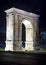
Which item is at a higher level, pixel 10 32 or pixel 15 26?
pixel 15 26

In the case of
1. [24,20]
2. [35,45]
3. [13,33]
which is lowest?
[35,45]

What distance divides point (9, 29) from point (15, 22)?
4.06 ft

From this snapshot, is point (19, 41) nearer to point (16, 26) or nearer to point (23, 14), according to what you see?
point (16, 26)

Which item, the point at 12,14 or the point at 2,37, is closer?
the point at 12,14

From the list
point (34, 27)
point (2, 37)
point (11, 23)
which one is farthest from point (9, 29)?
point (2, 37)

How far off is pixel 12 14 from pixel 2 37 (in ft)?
93.4

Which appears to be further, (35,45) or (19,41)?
(35,45)

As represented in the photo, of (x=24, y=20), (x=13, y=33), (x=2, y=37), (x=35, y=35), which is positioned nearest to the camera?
(x=13, y=33)

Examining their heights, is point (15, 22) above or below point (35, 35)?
above

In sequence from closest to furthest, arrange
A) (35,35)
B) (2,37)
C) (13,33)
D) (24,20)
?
(13,33), (24,20), (35,35), (2,37)

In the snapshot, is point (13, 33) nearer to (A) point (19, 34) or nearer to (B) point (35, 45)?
(A) point (19, 34)

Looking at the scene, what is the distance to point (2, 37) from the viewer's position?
176 feet

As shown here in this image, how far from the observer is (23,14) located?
2678cm

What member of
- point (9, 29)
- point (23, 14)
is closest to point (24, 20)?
point (23, 14)
